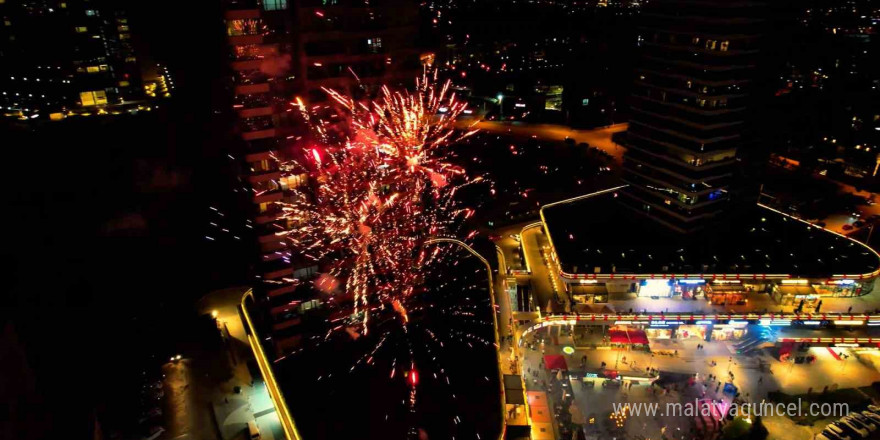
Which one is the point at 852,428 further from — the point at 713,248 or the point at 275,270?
the point at 275,270

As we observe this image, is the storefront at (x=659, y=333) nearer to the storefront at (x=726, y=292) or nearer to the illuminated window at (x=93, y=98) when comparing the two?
the storefront at (x=726, y=292)

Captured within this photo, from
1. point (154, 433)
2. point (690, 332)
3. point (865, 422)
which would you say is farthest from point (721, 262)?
point (154, 433)

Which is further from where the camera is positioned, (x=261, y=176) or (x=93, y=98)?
(x=93, y=98)

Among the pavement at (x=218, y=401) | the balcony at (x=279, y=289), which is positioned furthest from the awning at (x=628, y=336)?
the pavement at (x=218, y=401)

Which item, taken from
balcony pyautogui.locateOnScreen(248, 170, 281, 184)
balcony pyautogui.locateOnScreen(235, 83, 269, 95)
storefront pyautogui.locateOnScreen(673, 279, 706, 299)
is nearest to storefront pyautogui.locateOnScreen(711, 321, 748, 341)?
storefront pyautogui.locateOnScreen(673, 279, 706, 299)

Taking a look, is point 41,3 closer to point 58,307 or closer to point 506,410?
point 58,307
